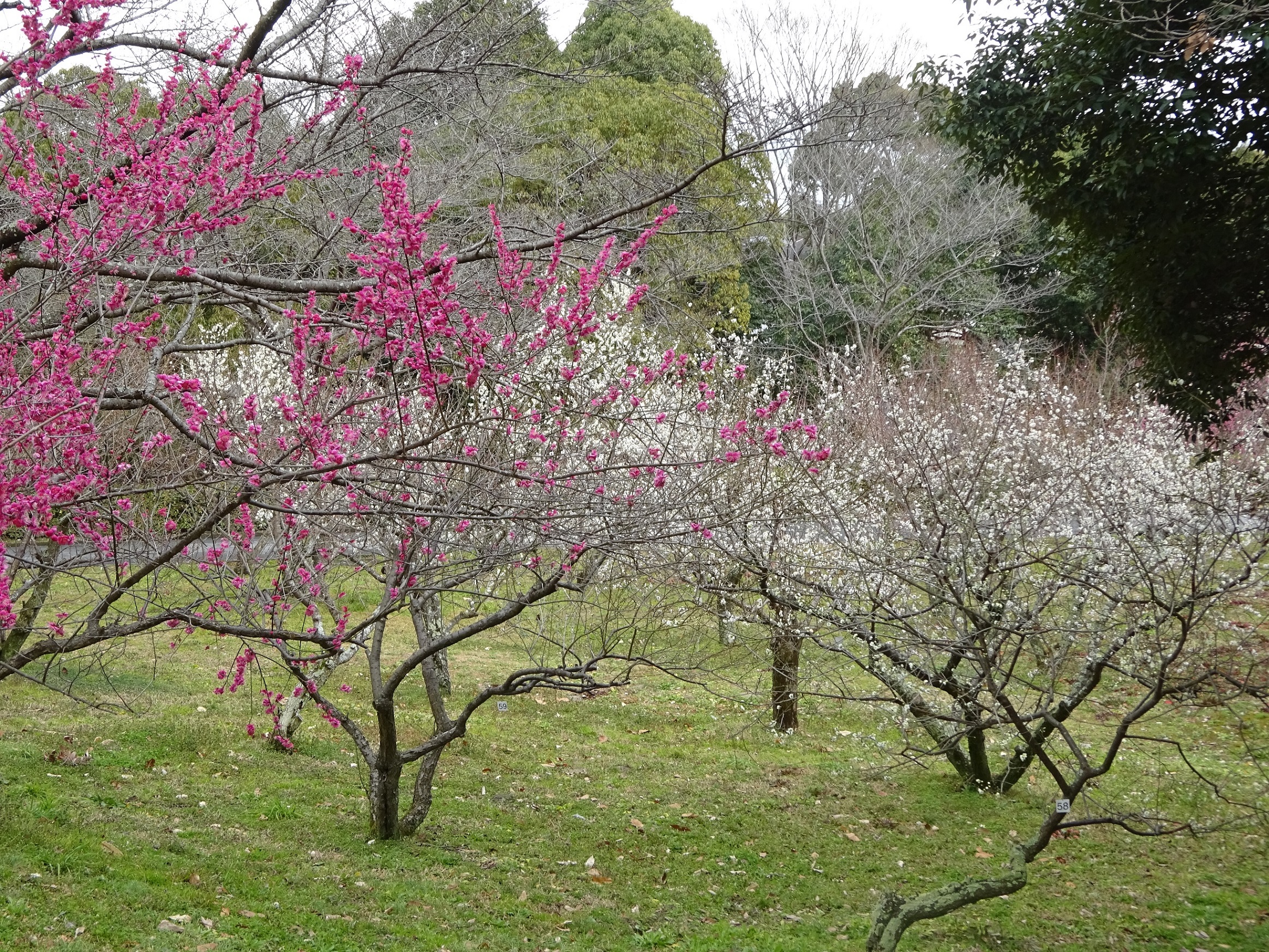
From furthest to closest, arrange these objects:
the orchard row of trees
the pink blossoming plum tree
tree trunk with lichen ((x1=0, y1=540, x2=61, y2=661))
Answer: tree trunk with lichen ((x1=0, y1=540, x2=61, y2=661)) → the orchard row of trees → the pink blossoming plum tree

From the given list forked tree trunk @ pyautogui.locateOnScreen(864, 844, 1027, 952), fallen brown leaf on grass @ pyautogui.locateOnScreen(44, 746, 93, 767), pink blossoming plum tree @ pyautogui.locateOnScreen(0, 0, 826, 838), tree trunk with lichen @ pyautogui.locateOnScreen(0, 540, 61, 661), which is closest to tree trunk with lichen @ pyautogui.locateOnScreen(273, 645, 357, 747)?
pink blossoming plum tree @ pyautogui.locateOnScreen(0, 0, 826, 838)

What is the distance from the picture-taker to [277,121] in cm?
570

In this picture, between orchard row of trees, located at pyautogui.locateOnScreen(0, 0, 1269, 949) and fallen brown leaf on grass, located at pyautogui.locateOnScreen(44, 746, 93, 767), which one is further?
fallen brown leaf on grass, located at pyautogui.locateOnScreen(44, 746, 93, 767)

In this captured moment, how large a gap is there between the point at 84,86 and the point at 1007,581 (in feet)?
20.8

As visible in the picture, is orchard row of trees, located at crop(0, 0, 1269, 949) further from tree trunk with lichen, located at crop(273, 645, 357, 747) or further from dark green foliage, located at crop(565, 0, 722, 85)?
dark green foliage, located at crop(565, 0, 722, 85)

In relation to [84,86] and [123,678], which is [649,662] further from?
[123,678]

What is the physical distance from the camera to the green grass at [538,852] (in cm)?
482

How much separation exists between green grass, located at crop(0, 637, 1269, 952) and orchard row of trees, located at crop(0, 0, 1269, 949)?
44 centimetres

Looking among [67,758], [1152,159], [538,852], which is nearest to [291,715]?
[67,758]

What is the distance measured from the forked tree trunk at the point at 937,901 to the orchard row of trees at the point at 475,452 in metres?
0.02

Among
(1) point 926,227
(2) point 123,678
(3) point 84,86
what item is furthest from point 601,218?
(1) point 926,227

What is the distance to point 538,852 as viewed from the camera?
6.32 metres

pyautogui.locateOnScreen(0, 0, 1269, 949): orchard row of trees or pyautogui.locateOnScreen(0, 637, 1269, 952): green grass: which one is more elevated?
pyautogui.locateOnScreen(0, 0, 1269, 949): orchard row of trees

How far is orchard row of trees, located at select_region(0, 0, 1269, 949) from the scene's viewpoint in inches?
135
